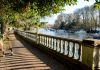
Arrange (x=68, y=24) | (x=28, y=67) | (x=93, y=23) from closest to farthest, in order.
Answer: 1. (x=28, y=67)
2. (x=93, y=23)
3. (x=68, y=24)

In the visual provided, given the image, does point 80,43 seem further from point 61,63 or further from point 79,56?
point 61,63

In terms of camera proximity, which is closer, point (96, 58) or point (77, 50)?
point (96, 58)

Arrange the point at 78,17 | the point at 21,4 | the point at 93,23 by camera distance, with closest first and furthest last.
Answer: the point at 21,4 → the point at 93,23 → the point at 78,17

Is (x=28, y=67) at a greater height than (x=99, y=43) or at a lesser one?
lesser

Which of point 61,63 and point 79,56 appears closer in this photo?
point 79,56

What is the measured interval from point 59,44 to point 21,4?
274 cm

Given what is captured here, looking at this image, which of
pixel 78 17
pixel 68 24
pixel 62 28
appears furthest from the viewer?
pixel 62 28

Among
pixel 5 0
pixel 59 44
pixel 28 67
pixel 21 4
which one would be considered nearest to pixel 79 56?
pixel 28 67

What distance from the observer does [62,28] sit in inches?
6762

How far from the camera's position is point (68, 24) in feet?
529

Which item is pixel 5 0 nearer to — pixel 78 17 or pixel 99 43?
pixel 99 43

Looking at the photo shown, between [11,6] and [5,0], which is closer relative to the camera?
[5,0]

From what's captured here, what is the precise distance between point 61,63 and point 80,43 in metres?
2.74

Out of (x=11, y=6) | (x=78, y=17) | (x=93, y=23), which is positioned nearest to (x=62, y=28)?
(x=78, y=17)
